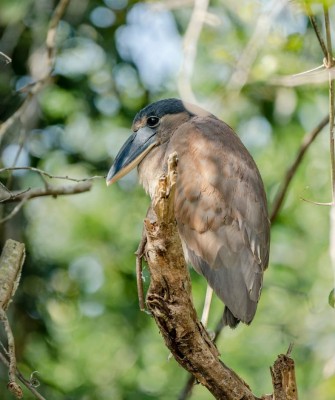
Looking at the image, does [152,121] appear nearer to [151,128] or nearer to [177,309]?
[151,128]

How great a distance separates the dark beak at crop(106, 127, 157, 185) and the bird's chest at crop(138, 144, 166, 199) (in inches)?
1.1

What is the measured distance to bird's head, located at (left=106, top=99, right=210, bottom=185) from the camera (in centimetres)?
391

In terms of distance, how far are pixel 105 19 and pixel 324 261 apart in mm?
2154

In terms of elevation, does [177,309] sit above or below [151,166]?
below

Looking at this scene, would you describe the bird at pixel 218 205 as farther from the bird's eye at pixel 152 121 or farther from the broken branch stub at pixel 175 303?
the broken branch stub at pixel 175 303

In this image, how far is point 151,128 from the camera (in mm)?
4121

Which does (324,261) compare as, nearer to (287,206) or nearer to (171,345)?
(287,206)

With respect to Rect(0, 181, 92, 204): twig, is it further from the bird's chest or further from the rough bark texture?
the rough bark texture

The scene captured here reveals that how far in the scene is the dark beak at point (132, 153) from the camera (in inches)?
152

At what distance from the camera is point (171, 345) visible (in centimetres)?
274

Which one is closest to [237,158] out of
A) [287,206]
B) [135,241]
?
[135,241]

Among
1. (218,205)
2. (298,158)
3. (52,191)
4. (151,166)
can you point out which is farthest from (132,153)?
(298,158)

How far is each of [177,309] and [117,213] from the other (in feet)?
10.1

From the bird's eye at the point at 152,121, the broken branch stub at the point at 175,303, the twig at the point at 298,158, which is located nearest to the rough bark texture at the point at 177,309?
the broken branch stub at the point at 175,303
